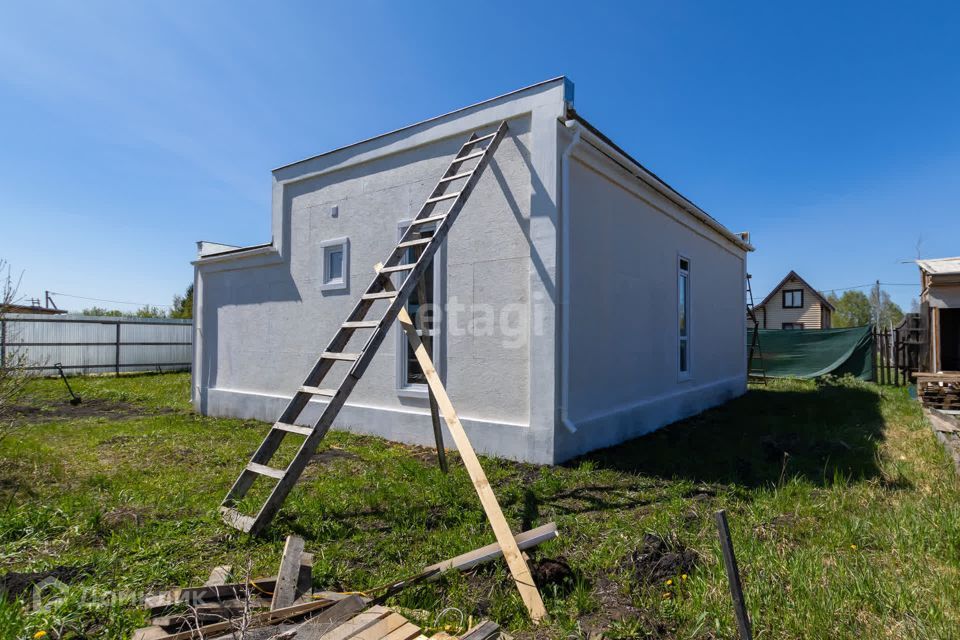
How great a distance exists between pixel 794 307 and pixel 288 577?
1460 inches

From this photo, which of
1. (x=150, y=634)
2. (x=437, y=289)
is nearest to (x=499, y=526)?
(x=150, y=634)

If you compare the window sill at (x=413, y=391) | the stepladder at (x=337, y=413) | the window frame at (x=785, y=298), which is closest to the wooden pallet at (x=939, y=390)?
the window sill at (x=413, y=391)

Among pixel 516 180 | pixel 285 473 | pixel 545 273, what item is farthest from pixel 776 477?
pixel 285 473

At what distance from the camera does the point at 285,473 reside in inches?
141

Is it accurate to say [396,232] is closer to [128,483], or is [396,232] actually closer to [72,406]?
[128,483]

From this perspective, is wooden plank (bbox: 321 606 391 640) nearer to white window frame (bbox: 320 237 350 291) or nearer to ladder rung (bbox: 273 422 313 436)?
ladder rung (bbox: 273 422 313 436)

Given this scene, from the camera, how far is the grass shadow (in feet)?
17.3

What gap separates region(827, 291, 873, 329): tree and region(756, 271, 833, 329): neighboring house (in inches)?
748

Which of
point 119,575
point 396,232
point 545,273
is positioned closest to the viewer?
point 119,575

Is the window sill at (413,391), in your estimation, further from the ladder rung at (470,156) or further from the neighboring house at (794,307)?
the neighboring house at (794,307)

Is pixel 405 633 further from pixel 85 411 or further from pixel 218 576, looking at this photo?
pixel 85 411

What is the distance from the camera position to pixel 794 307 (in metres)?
32.8

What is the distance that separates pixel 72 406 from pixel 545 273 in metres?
10.8

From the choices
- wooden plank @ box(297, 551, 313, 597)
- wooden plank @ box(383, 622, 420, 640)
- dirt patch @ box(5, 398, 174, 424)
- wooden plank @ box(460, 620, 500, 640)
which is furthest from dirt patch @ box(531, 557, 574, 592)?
dirt patch @ box(5, 398, 174, 424)
